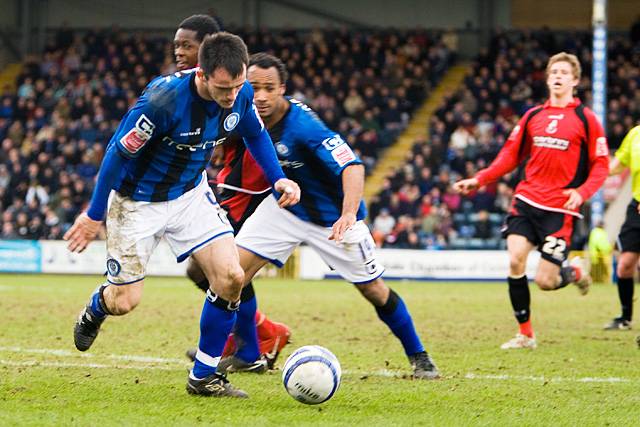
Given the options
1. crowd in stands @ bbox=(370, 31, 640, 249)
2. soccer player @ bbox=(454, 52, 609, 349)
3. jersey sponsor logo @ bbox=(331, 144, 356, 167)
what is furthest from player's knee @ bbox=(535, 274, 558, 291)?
crowd in stands @ bbox=(370, 31, 640, 249)

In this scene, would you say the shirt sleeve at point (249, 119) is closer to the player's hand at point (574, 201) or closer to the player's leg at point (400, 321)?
the player's leg at point (400, 321)

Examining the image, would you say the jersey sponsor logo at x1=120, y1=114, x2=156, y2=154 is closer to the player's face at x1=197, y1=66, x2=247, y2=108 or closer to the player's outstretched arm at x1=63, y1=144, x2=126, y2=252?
the player's outstretched arm at x1=63, y1=144, x2=126, y2=252

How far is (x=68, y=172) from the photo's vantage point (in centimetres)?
2658

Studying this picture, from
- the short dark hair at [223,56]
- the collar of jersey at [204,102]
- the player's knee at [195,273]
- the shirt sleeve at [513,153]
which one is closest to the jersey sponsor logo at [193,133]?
the collar of jersey at [204,102]

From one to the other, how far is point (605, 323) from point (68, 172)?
57.5ft

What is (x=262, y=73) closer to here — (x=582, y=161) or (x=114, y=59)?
(x=582, y=161)

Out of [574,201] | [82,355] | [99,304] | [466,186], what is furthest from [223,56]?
[574,201]

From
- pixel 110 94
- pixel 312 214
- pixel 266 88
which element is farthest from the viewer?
pixel 110 94


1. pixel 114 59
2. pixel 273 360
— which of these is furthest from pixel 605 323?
pixel 114 59

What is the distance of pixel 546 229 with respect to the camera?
31.2 ft

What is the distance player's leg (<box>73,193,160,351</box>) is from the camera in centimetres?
635

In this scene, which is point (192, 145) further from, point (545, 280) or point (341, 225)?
point (545, 280)

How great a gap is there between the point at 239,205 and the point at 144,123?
198 cm

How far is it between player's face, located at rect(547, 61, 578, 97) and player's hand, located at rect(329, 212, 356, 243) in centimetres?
352
